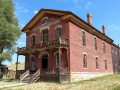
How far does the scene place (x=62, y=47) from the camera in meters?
18.6

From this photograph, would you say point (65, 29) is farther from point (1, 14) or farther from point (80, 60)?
point (1, 14)

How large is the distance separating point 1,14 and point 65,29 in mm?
12401

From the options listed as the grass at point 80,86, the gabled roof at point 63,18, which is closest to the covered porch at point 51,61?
the grass at point 80,86

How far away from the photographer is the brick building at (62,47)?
18891mm

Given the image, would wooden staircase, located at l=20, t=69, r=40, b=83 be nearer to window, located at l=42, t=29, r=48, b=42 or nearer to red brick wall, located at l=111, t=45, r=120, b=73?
window, located at l=42, t=29, r=48, b=42

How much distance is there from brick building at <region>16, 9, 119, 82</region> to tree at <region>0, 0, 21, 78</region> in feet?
7.50

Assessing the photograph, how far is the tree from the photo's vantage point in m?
25.5

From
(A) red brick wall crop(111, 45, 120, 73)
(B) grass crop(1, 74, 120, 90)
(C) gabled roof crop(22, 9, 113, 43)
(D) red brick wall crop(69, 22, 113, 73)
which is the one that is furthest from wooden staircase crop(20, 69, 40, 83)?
(A) red brick wall crop(111, 45, 120, 73)

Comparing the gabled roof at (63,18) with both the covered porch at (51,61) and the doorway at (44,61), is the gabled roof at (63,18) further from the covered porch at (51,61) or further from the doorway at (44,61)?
the doorway at (44,61)

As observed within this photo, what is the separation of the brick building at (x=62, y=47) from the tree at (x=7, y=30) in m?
2.29

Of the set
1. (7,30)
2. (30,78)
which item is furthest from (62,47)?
(7,30)

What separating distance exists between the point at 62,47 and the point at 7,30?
11898 mm

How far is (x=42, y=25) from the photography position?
935 inches

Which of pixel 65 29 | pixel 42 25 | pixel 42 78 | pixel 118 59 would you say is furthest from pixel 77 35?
pixel 118 59
